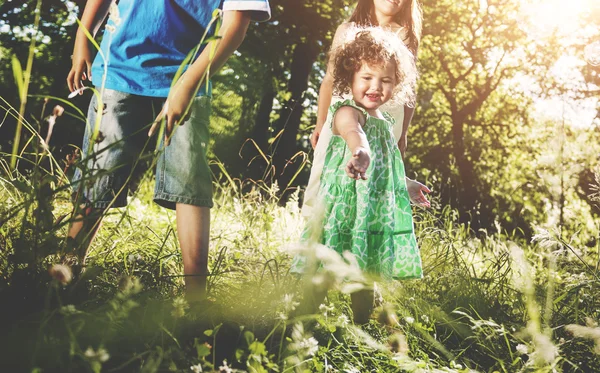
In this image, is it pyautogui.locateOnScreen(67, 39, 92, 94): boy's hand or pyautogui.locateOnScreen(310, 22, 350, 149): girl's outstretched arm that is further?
pyautogui.locateOnScreen(310, 22, 350, 149): girl's outstretched arm

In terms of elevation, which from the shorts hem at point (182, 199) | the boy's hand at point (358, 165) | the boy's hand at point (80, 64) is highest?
the boy's hand at point (80, 64)

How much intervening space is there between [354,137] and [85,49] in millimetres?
1118

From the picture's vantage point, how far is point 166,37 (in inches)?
84.3

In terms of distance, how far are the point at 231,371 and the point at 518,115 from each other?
18193 mm

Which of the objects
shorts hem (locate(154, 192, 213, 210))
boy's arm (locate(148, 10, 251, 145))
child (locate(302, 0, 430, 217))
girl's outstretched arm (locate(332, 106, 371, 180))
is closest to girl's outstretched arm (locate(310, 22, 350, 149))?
child (locate(302, 0, 430, 217))

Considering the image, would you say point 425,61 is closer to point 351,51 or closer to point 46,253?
point 351,51

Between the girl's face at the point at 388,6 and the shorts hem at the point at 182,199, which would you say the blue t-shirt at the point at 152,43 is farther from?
the girl's face at the point at 388,6

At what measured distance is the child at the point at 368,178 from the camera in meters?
2.07

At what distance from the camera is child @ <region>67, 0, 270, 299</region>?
198 cm

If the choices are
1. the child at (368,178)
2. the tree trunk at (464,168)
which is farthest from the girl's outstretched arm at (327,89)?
the tree trunk at (464,168)

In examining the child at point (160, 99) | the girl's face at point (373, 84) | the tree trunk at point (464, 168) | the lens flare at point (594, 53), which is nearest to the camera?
the child at point (160, 99)

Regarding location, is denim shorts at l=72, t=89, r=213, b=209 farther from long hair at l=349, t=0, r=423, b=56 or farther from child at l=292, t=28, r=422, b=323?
long hair at l=349, t=0, r=423, b=56

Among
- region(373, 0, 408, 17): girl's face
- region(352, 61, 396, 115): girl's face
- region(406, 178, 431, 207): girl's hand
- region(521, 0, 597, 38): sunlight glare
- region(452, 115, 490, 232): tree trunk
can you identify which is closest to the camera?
region(352, 61, 396, 115): girl's face

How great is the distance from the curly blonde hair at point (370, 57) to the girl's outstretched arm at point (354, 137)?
228 mm
